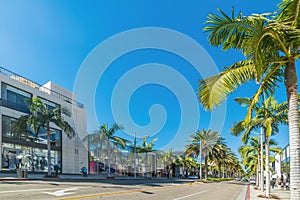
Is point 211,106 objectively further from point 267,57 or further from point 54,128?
point 54,128

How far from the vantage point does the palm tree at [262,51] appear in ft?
22.5

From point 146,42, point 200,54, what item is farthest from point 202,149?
point 200,54

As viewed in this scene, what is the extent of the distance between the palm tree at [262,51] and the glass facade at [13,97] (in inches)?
1022

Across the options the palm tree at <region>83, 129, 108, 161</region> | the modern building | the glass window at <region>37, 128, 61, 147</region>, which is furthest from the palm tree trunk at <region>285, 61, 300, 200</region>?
the palm tree at <region>83, 129, 108, 161</region>

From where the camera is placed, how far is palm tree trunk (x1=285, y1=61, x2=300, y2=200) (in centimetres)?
675

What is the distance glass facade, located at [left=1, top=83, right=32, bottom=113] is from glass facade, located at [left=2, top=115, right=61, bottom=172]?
155cm

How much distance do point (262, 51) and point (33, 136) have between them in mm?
32380

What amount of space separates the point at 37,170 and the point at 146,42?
79.4ft

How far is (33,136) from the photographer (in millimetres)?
34531

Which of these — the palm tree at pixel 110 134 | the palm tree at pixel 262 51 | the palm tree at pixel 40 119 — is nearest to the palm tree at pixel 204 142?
the palm tree at pixel 110 134

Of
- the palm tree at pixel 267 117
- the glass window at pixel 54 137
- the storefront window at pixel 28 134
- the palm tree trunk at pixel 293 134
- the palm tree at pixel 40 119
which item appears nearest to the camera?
the palm tree trunk at pixel 293 134

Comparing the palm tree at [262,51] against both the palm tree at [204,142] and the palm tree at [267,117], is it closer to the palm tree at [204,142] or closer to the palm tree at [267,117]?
the palm tree at [267,117]

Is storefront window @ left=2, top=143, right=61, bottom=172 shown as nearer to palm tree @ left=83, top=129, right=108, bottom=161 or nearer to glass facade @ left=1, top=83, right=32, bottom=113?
glass facade @ left=1, top=83, right=32, bottom=113

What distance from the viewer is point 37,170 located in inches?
1378
